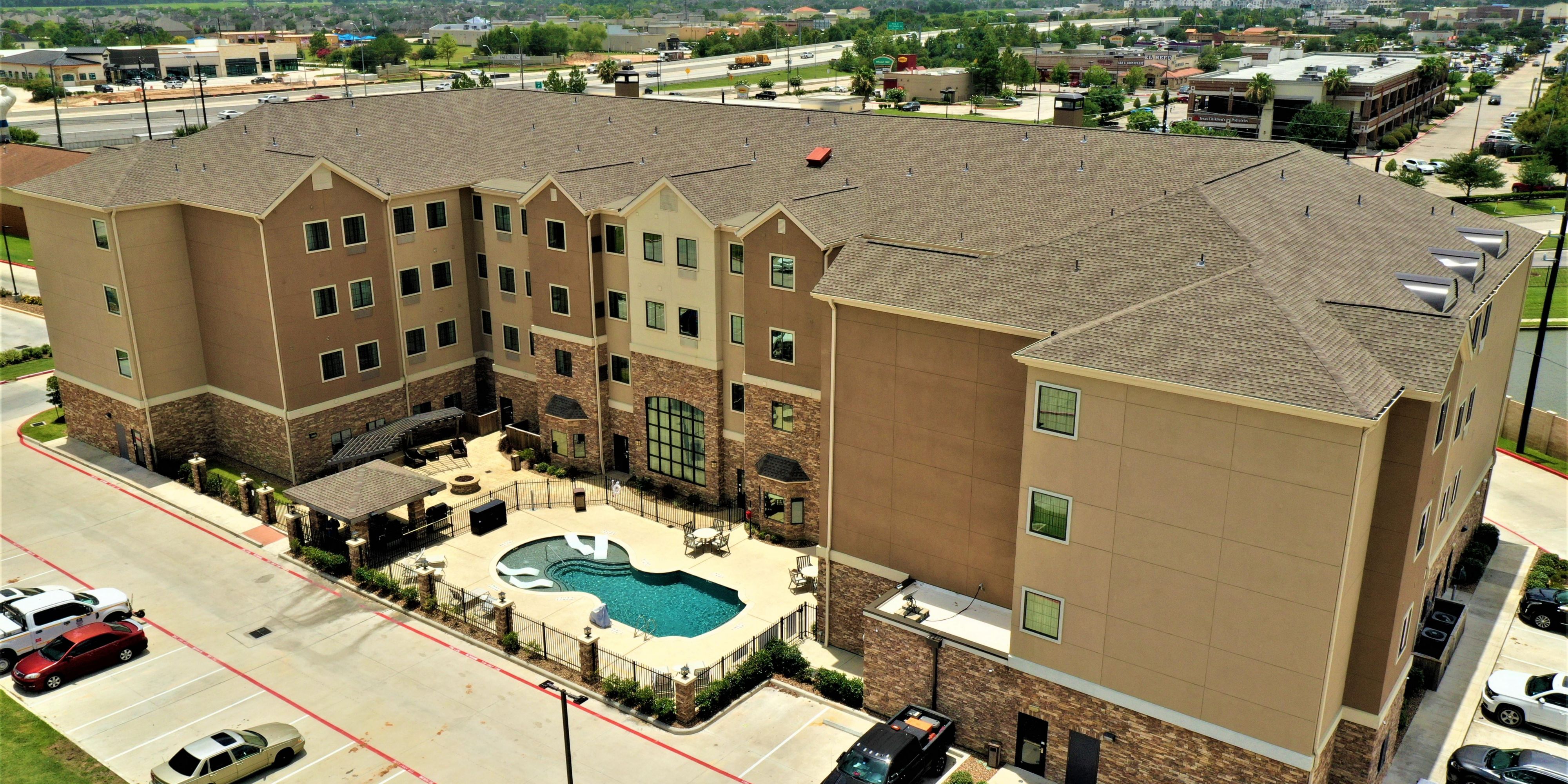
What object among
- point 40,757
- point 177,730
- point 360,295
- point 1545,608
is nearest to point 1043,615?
point 1545,608

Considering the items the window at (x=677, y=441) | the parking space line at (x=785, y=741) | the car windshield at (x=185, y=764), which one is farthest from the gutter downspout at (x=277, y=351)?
the parking space line at (x=785, y=741)

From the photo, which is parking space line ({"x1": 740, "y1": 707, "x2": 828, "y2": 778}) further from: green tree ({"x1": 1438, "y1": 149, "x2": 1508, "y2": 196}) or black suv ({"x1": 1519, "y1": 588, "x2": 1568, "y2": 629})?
green tree ({"x1": 1438, "y1": 149, "x2": 1508, "y2": 196})

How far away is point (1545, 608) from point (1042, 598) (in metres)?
22.0

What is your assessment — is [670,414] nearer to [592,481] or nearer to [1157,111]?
[592,481]

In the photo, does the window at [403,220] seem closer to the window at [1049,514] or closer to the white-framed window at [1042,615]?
the window at [1049,514]

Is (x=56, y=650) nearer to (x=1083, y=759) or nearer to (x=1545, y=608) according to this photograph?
(x=1083, y=759)

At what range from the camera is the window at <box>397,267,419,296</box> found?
53906 mm

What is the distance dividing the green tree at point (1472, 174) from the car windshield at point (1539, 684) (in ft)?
323

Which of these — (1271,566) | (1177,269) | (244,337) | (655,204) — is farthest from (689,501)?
(1271,566)

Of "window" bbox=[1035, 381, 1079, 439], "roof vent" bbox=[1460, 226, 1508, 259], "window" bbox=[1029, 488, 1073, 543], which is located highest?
"roof vent" bbox=[1460, 226, 1508, 259]

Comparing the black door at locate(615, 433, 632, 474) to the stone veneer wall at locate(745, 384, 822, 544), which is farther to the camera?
the black door at locate(615, 433, 632, 474)

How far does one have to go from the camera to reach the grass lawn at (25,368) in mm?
67812

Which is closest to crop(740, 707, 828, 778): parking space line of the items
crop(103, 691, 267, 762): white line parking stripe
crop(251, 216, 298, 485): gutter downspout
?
crop(103, 691, 267, 762): white line parking stripe

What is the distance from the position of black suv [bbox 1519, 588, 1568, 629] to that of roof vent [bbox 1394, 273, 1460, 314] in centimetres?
1414
